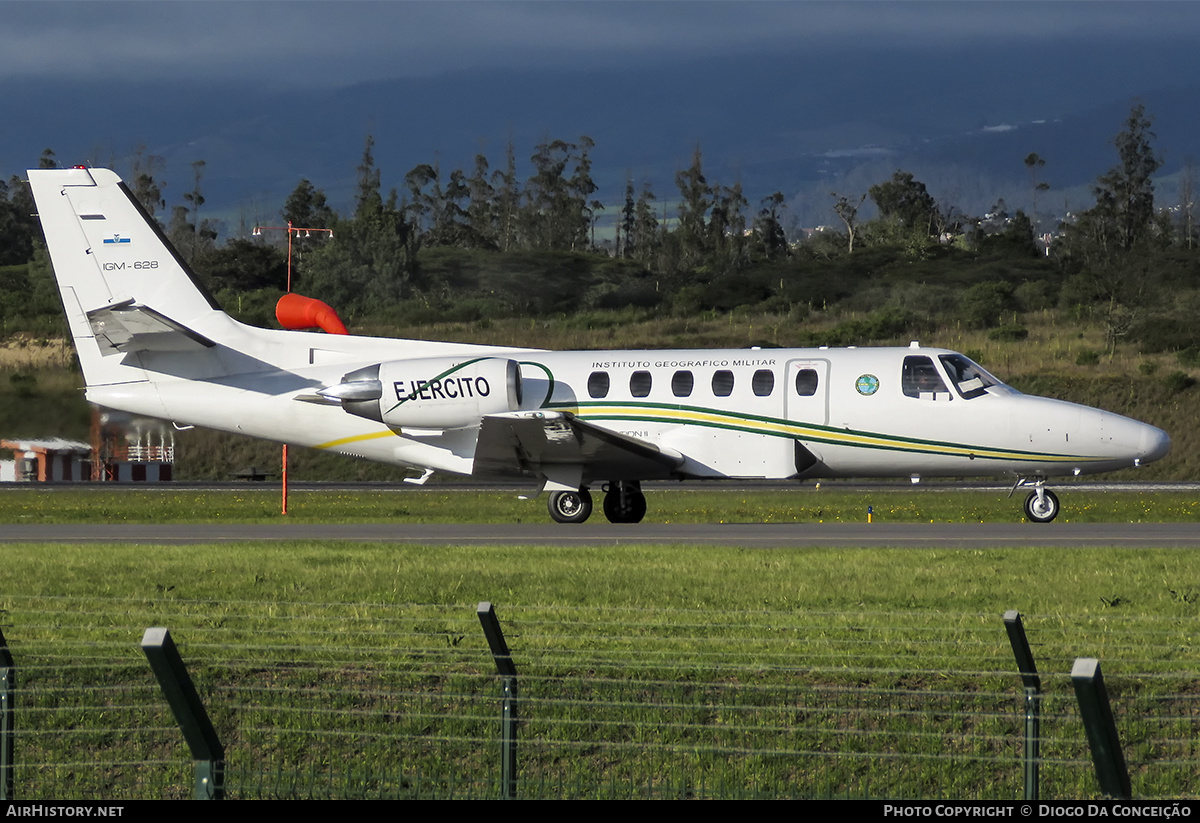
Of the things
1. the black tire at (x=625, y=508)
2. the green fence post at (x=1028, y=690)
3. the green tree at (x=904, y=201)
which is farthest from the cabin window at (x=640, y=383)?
the green tree at (x=904, y=201)

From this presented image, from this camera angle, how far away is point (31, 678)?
460 inches

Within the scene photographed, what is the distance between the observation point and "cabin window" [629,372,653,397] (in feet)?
88.7

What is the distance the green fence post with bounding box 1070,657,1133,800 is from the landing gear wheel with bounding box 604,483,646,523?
21604mm

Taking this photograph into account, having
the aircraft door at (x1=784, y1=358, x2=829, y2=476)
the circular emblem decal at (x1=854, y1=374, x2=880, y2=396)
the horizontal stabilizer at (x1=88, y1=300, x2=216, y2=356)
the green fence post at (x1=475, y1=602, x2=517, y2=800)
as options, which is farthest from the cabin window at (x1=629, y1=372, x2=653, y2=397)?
the green fence post at (x1=475, y1=602, x2=517, y2=800)

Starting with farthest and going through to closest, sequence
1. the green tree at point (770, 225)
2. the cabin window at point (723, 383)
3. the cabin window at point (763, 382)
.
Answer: the green tree at point (770, 225) < the cabin window at point (723, 383) < the cabin window at point (763, 382)

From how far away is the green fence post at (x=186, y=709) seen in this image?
21.3 feet

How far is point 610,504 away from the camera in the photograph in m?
28.3

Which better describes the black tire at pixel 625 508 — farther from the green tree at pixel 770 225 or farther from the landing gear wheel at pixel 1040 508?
the green tree at pixel 770 225

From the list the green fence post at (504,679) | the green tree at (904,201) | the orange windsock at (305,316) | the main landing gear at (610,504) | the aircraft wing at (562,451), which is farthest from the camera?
the green tree at (904,201)

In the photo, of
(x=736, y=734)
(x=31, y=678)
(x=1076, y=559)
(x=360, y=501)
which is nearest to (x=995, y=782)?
(x=736, y=734)

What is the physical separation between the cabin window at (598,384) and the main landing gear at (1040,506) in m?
7.66

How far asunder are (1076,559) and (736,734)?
868 centimetres

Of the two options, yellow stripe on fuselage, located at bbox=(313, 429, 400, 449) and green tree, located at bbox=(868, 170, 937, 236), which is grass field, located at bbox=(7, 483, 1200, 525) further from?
green tree, located at bbox=(868, 170, 937, 236)

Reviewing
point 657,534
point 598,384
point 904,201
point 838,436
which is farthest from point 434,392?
point 904,201
